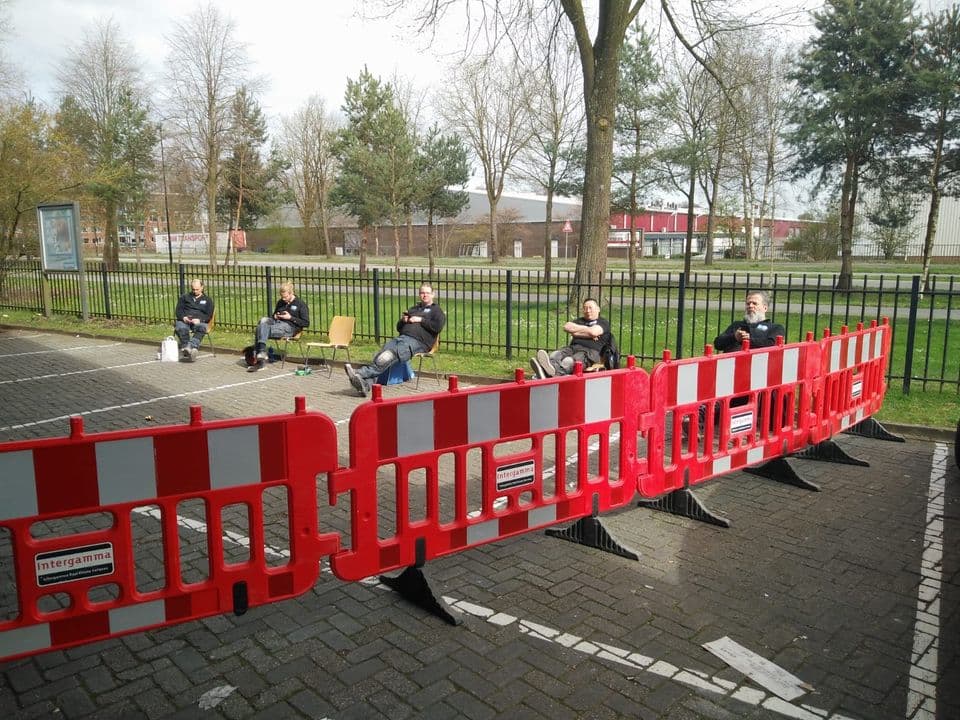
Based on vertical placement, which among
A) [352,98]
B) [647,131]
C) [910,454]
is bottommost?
[910,454]

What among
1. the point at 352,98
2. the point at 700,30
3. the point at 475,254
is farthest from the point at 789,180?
the point at 475,254

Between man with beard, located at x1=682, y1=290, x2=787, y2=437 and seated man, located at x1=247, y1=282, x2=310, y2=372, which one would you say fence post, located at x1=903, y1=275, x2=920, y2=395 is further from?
seated man, located at x1=247, y1=282, x2=310, y2=372

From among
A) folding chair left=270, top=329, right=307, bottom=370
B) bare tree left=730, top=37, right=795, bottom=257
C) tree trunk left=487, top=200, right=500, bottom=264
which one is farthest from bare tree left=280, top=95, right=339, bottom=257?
folding chair left=270, top=329, right=307, bottom=370

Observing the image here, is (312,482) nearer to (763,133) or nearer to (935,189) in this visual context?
(935,189)

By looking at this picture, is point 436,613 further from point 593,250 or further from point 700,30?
point 700,30

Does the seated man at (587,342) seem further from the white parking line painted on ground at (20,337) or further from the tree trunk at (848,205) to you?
the tree trunk at (848,205)

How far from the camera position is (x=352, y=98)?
34.8 metres

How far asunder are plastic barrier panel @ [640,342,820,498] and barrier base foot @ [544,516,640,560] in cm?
45

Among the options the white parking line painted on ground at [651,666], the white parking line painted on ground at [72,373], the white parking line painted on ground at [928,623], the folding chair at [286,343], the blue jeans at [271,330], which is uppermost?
the blue jeans at [271,330]

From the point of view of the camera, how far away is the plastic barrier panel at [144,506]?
121 inches

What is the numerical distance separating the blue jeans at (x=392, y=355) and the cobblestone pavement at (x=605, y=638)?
5.34 m

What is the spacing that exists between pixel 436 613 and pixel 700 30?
51.6 feet

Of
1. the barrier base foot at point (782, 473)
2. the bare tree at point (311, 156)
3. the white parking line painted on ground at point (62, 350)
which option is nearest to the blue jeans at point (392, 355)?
the barrier base foot at point (782, 473)

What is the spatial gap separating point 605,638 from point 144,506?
7.69 ft
